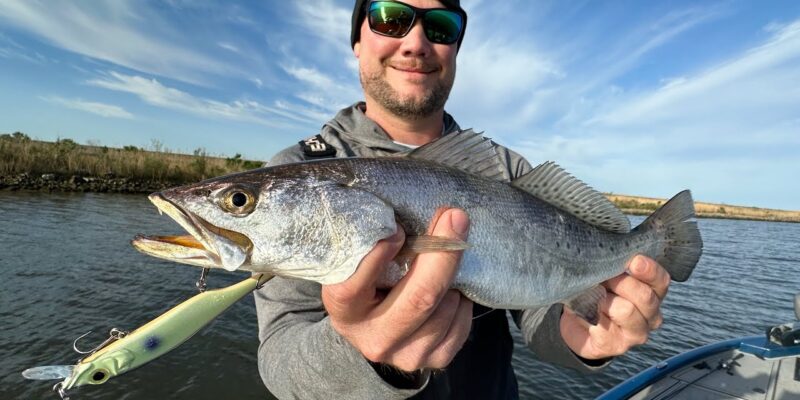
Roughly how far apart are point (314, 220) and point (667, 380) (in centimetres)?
601

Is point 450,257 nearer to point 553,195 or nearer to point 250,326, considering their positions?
point 553,195

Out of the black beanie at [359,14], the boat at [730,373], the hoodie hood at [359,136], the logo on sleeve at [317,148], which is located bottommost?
the boat at [730,373]

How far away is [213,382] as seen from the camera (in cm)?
800

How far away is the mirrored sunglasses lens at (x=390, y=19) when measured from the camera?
3363mm

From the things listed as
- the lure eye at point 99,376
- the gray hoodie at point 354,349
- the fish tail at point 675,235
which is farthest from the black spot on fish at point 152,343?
the fish tail at point 675,235

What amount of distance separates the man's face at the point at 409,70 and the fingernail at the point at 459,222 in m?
1.64

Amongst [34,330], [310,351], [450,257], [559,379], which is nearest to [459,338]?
[450,257]

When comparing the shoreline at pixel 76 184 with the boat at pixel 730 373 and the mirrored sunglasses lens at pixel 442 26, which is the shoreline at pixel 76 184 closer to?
the mirrored sunglasses lens at pixel 442 26

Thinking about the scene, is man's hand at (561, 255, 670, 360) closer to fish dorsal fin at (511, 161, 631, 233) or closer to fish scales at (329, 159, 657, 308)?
fish scales at (329, 159, 657, 308)

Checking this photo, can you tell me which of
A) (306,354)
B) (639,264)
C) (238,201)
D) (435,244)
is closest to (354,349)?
(306,354)

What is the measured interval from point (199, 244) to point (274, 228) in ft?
1.20

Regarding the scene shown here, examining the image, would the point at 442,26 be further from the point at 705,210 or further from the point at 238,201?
the point at 705,210

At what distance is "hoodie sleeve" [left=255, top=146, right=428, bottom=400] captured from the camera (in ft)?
6.54

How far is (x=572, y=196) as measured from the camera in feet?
9.34
